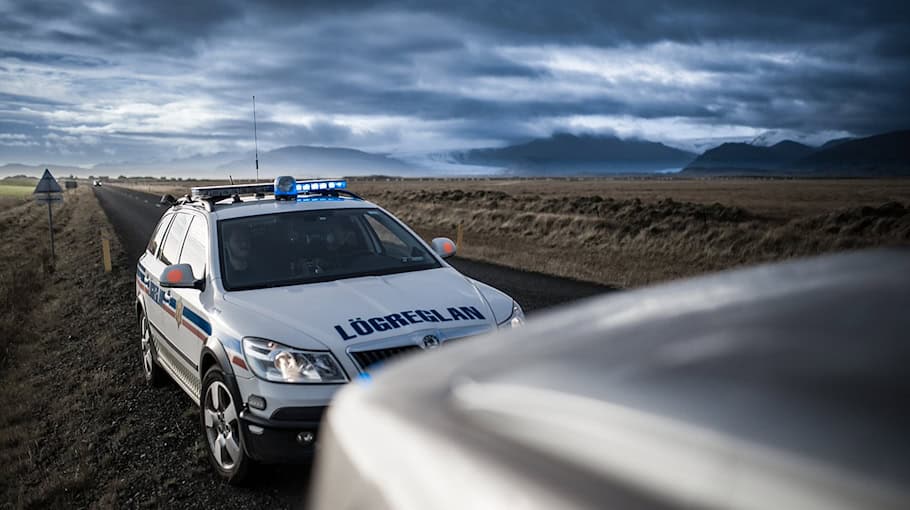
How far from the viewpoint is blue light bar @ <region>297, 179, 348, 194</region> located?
627cm

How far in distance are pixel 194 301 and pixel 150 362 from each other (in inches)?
82.4

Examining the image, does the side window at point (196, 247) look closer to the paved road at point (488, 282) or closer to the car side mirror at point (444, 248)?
the paved road at point (488, 282)

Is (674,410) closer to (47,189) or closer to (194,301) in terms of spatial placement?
(194,301)

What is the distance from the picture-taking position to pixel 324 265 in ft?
17.1

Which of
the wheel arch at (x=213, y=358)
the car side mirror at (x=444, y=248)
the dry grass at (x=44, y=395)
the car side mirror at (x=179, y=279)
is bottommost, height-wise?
the dry grass at (x=44, y=395)

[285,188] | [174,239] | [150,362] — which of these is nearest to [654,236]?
[285,188]

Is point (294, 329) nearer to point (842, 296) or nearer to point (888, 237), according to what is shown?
point (842, 296)

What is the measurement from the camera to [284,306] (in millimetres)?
4312

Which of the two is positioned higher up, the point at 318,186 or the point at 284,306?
the point at 318,186

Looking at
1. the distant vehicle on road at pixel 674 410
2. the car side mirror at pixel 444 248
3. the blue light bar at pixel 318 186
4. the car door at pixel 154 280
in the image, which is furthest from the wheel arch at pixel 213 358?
the distant vehicle on road at pixel 674 410

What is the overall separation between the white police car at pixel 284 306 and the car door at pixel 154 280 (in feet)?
0.07

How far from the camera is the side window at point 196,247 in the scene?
5156mm

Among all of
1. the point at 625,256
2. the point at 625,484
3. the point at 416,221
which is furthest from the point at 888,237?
the point at 625,484

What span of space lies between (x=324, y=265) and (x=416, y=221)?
85.1 ft
